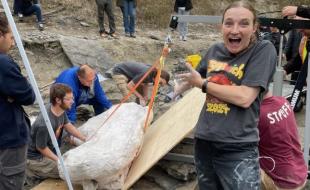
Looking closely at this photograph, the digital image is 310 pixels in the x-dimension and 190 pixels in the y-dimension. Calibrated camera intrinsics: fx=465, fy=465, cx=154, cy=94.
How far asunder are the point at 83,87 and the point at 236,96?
3.76 meters

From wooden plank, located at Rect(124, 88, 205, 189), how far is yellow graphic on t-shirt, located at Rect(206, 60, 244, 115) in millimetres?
1624

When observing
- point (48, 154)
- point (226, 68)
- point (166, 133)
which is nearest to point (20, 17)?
point (48, 154)

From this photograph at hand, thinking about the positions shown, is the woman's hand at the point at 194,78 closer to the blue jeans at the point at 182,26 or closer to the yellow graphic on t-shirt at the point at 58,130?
the yellow graphic on t-shirt at the point at 58,130

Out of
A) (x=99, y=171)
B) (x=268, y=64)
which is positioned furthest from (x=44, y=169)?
(x=268, y=64)

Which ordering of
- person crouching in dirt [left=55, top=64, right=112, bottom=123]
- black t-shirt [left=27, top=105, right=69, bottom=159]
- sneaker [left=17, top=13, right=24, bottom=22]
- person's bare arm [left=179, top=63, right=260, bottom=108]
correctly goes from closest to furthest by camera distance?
person's bare arm [left=179, top=63, right=260, bottom=108], black t-shirt [left=27, top=105, right=69, bottom=159], person crouching in dirt [left=55, top=64, right=112, bottom=123], sneaker [left=17, top=13, right=24, bottom=22]

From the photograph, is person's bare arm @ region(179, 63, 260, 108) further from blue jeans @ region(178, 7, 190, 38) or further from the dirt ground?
blue jeans @ region(178, 7, 190, 38)

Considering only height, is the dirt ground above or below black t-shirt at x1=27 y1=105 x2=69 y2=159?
below

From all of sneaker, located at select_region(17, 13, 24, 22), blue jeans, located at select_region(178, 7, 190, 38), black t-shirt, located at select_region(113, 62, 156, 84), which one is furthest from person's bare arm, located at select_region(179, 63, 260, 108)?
sneaker, located at select_region(17, 13, 24, 22)

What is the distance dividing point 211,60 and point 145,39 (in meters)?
9.98

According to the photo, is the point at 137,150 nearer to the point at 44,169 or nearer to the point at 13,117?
the point at 44,169

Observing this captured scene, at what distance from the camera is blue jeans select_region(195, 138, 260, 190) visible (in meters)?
2.39

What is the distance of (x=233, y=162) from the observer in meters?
2.40

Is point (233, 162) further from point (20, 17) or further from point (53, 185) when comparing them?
point (20, 17)

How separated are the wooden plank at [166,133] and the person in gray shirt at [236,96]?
160 centimetres
